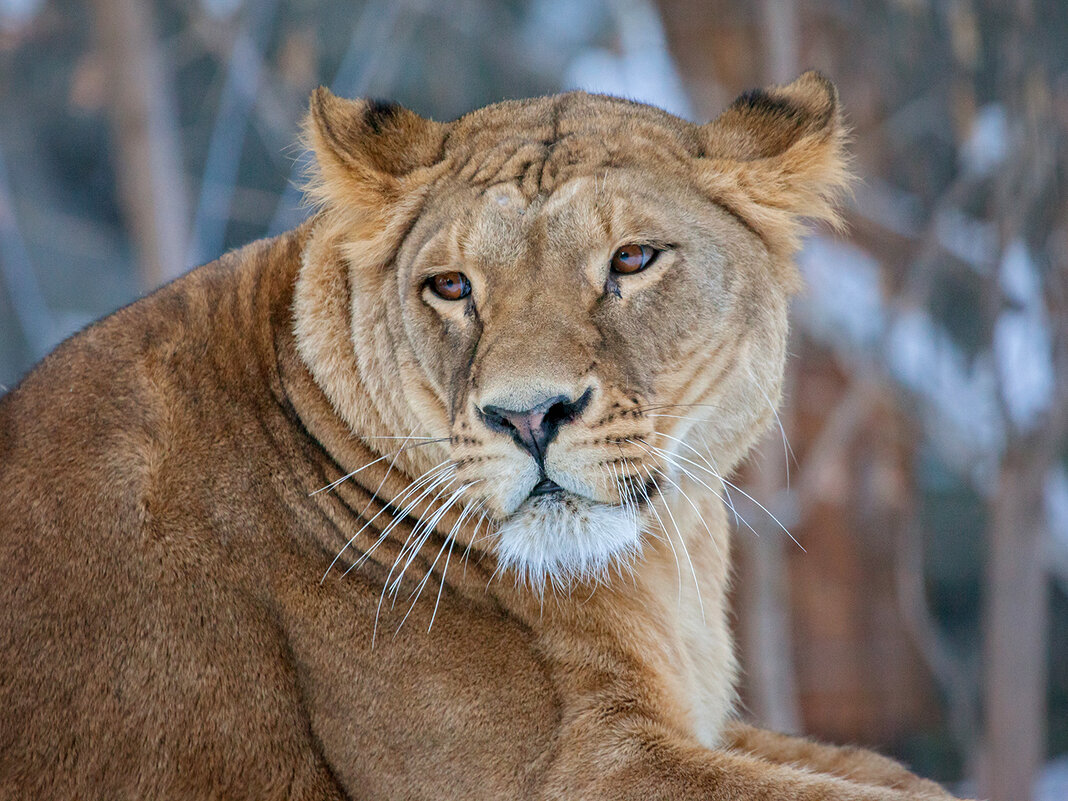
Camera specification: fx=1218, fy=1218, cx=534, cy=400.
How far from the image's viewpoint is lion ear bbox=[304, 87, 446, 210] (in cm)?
356

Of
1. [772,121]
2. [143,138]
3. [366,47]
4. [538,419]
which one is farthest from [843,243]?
[538,419]

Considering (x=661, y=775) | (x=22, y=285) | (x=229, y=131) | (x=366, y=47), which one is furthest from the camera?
(x=366, y=47)

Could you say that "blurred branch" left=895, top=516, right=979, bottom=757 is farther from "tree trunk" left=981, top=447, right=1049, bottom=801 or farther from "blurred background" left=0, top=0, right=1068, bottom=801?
"tree trunk" left=981, top=447, right=1049, bottom=801

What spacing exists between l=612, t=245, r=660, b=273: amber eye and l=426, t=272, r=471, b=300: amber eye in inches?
16.0

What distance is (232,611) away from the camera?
3178 mm

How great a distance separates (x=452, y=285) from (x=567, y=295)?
0.36 metres

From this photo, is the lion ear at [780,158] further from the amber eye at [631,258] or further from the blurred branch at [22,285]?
the blurred branch at [22,285]

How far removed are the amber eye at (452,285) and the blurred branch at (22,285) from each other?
8827 millimetres

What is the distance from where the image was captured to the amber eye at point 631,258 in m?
3.27

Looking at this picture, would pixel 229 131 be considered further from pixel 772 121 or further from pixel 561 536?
pixel 561 536

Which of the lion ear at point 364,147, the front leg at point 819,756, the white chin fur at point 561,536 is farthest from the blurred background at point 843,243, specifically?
the white chin fur at point 561,536

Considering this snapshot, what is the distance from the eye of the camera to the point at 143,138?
9055 mm

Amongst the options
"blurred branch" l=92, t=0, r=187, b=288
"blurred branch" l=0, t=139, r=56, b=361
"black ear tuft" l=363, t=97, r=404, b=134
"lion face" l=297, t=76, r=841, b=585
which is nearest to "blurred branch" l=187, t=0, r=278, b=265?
"blurred branch" l=92, t=0, r=187, b=288

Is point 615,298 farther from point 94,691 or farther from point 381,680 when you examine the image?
point 94,691
